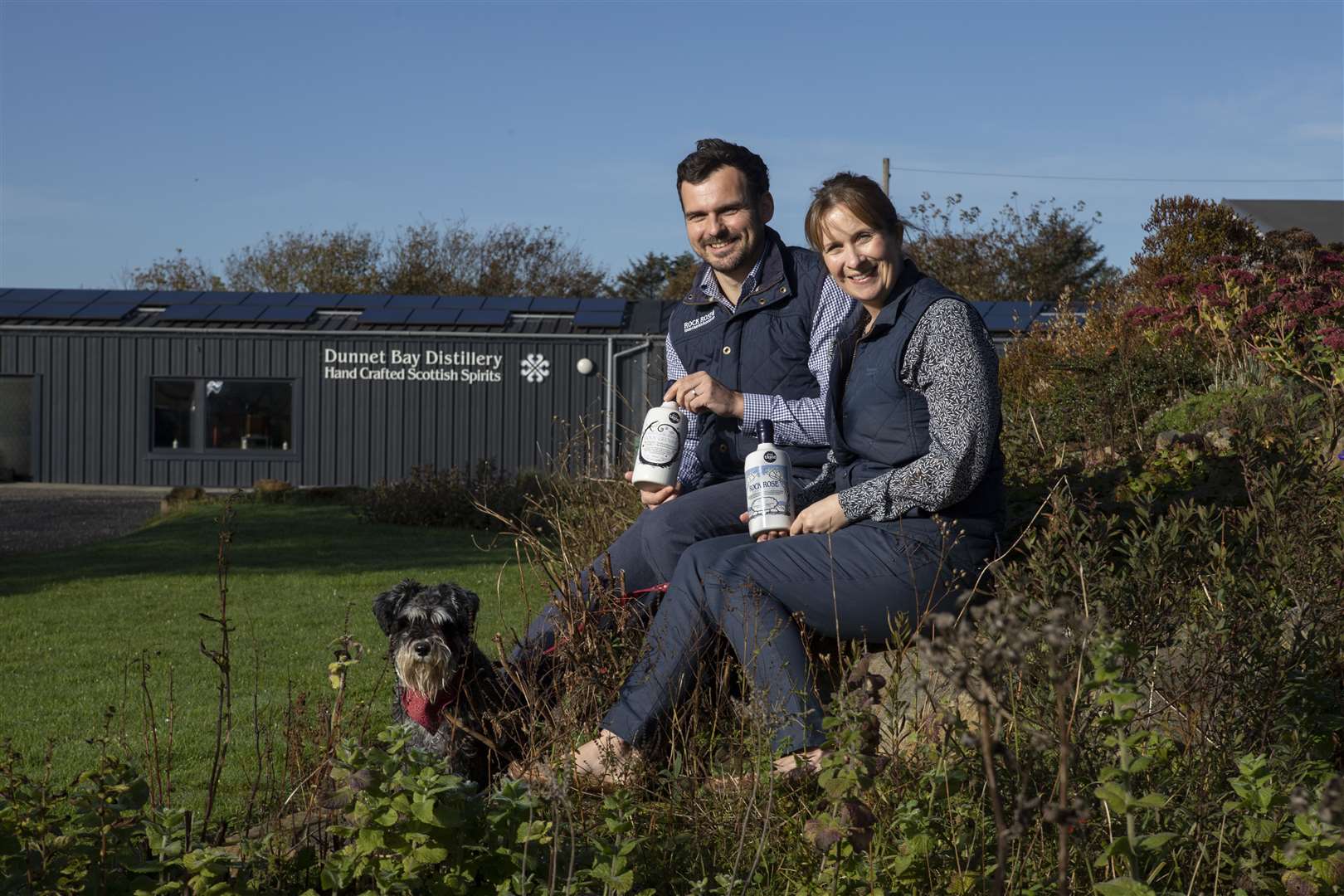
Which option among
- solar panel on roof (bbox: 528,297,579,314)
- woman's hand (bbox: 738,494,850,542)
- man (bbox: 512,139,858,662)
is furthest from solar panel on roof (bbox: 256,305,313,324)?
woman's hand (bbox: 738,494,850,542)

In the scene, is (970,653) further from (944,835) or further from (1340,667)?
(1340,667)

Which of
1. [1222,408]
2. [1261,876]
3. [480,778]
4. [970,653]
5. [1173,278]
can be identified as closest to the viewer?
[970,653]

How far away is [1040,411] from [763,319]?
3487 millimetres

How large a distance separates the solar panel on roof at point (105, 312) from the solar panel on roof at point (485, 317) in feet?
19.2

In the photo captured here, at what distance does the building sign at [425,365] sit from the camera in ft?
71.3

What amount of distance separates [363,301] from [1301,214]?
23390 mm

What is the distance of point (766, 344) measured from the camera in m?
4.16

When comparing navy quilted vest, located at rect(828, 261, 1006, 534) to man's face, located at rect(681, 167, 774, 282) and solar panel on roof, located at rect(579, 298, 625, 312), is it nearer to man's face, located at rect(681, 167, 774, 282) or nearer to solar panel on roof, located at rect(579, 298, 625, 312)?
man's face, located at rect(681, 167, 774, 282)

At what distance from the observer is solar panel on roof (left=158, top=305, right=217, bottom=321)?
22.2m

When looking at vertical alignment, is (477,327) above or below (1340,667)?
above

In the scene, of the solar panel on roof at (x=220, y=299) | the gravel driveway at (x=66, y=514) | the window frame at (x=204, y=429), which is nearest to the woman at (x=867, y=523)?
the gravel driveway at (x=66, y=514)

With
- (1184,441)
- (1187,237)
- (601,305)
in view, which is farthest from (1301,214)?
(1184,441)

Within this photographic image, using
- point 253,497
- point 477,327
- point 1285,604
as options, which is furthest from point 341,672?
point 477,327

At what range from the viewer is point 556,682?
11.5ft
